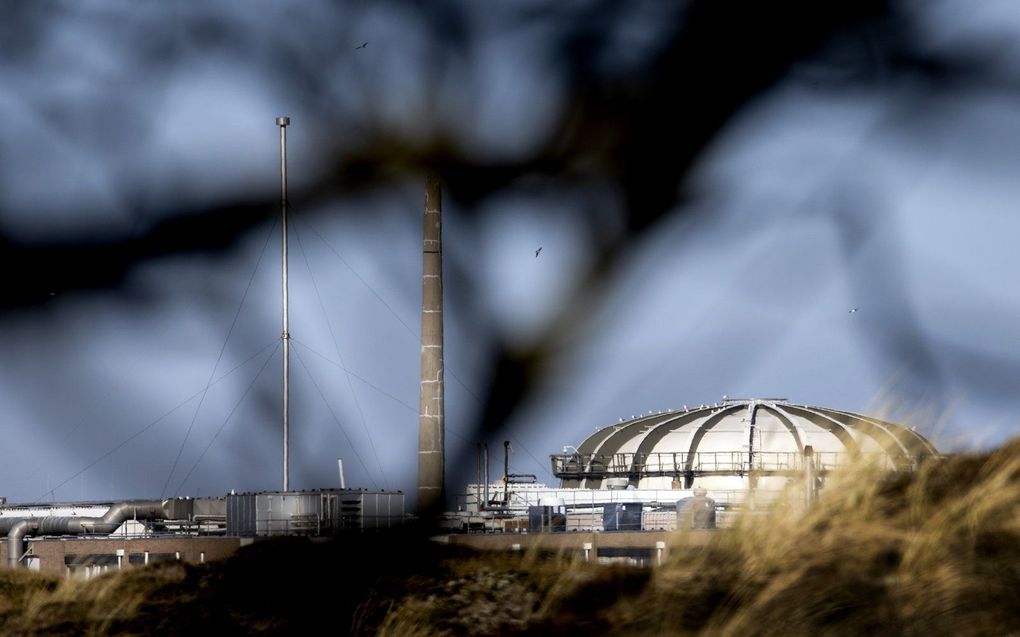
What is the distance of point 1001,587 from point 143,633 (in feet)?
27.3

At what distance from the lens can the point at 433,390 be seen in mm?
46750

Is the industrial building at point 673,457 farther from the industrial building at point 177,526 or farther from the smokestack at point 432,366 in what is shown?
the industrial building at point 177,526

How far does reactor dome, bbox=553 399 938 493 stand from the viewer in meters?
69.7

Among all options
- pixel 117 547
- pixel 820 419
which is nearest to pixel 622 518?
pixel 117 547

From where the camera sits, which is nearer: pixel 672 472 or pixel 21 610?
pixel 21 610

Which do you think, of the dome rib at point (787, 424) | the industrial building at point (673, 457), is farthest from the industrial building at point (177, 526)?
the dome rib at point (787, 424)

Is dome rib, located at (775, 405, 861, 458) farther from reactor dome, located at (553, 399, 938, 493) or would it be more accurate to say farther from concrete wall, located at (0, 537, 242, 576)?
concrete wall, located at (0, 537, 242, 576)

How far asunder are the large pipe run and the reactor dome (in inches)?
924

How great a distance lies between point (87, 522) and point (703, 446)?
30.4 meters

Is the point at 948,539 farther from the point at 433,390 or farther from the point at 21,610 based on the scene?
the point at 433,390

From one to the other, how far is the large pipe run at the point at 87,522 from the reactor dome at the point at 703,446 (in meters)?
23.5

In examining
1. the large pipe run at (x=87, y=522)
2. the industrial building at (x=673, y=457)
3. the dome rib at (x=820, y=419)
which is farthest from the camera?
the dome rib at (x=820, y=419)

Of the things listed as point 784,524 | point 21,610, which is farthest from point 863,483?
point 21,610

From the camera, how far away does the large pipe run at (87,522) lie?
52.2 metres
